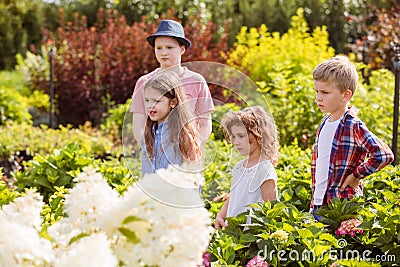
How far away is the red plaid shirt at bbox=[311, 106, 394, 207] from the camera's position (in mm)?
2861

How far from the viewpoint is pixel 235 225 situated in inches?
104

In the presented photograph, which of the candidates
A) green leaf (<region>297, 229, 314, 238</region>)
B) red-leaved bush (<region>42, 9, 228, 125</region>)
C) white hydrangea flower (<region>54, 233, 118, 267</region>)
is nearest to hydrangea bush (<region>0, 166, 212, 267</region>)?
white hydrangea flower (<region>54, 233, 118, 267</region>)

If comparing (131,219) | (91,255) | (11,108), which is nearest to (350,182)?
(131,219)

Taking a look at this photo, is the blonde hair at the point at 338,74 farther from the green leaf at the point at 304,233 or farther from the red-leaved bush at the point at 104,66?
the red-leaved bush at the point at 104,66

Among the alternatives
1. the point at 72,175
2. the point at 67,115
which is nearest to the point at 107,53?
the point at 67,115

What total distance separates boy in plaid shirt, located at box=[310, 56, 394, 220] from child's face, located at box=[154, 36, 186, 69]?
2.57ft

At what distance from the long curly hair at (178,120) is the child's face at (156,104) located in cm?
2

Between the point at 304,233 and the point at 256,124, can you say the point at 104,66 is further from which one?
the point at 304,233

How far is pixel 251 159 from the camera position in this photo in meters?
2.96

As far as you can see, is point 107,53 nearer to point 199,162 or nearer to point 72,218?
point 199,162

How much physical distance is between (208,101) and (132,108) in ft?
1.25

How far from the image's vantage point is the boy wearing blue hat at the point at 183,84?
8.76 feet

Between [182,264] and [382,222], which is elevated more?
[182,264]

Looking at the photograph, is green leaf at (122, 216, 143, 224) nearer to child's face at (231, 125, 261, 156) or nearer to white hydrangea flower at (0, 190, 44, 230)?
white hydrangea flower at (0, 190, 44, 230)
